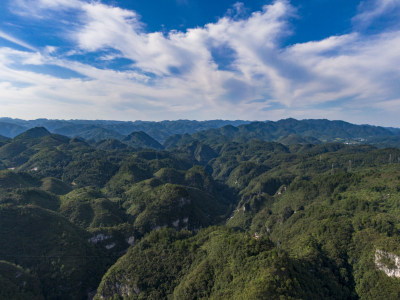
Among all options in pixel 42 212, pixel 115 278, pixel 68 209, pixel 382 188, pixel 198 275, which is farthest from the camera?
pixel 68 209

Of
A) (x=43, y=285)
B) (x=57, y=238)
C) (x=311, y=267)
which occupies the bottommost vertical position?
(x=43, y=285)

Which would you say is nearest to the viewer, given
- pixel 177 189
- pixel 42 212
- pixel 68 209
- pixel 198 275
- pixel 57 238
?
pixel 198 275

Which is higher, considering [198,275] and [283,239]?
[198,275]

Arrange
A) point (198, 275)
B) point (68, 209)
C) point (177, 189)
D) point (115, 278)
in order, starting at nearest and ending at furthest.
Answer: point (198, 275), point (115, 278), point (68, 209), point (177, 189)

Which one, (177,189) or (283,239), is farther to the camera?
(177,189)

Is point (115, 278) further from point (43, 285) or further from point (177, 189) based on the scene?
point (177, 189)

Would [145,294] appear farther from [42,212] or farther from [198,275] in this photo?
[42,212]

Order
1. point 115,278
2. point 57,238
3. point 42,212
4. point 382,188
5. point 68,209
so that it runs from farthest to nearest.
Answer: point 68,209 < point 382,188 < point 42,212 < point 57,238 < point 115,278

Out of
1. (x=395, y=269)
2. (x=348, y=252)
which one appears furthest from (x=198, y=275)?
(x=395, y=269)

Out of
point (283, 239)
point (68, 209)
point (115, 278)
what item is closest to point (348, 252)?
point (283, 239)
